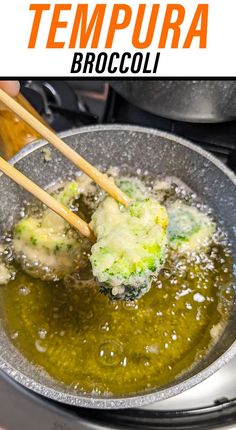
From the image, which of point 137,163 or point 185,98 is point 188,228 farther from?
point 185,98

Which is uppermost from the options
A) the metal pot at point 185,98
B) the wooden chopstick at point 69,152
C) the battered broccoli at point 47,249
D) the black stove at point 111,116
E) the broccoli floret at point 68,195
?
the metal pot at point 185,98

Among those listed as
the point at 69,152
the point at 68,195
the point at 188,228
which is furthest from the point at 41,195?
the point at 188,228

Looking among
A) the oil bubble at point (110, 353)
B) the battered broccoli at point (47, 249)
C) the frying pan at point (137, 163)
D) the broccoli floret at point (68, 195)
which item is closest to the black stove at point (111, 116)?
the frying pan at point (137, 163)

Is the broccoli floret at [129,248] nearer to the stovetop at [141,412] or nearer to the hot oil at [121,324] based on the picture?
the hot oil at [121,324]

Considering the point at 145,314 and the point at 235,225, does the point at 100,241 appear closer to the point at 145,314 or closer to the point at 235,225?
the point at 145,314

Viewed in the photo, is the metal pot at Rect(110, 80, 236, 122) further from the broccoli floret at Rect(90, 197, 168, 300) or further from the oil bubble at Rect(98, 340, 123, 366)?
the oil bubble at Rect(98, 340, 123, 366)

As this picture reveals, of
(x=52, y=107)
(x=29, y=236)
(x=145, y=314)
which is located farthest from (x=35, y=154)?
(x=145, y=314)

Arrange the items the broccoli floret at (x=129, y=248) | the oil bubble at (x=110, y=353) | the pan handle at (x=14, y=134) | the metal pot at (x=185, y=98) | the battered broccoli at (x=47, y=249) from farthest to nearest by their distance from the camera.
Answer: the metal pot at (x=185, y=98)
the pan handle at (x=14, y=134)
the battered broccoli at (x=47, y=249)
the oil bubble at (x=110, y=353)
the broccoli floret at (x=129, y=248)
